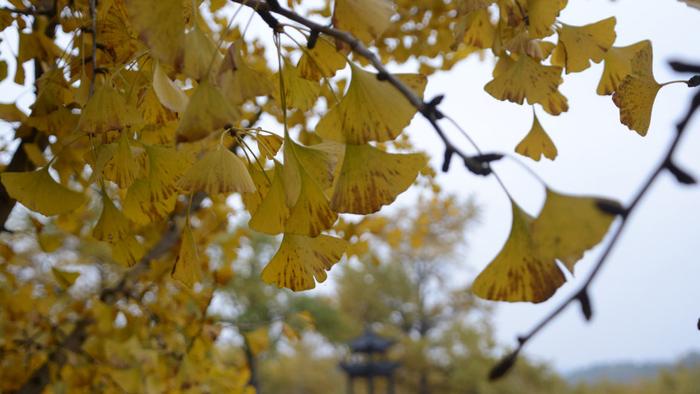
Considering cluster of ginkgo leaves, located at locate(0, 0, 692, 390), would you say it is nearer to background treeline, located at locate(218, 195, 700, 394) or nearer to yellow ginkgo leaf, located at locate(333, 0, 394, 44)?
yellow ginkgo leaf, located at locate(333, 0, 394, 44)

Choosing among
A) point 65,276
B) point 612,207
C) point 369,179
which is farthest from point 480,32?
point 65,276

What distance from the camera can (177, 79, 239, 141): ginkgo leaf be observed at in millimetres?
350

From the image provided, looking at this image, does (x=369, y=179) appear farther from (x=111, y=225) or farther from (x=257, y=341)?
(x=257, y=341)

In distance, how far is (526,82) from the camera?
0.54 metres

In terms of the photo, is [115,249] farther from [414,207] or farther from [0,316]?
[414,207]

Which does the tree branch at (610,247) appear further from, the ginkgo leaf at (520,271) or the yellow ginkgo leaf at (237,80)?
the yellow ginkgo leaf at (237,80)

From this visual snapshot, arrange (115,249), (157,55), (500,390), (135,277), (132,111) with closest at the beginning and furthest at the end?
1. (157,55)
2. (132,111)
3. (115,249)
4. (135,277)
5. (500,390)

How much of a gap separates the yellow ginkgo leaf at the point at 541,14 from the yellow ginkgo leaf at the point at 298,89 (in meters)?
0.22

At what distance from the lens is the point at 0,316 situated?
5.28 ft

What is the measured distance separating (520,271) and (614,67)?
0.34 m

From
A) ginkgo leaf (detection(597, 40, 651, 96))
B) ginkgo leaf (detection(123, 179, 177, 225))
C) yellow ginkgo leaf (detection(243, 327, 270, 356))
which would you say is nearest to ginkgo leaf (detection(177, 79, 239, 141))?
ginkgo leaf (detection(123, 179, 177, 225))

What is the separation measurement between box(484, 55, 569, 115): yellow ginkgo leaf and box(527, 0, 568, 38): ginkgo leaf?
27mm

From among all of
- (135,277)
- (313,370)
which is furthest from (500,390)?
(135,277)

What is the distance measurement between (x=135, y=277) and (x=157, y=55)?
1.28m
